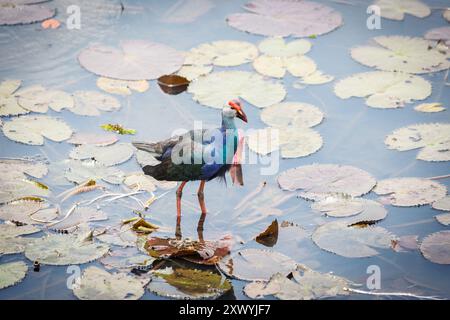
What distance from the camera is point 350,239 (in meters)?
5.76

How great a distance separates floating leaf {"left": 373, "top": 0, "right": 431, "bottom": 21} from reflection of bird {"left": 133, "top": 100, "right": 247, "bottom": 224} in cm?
294

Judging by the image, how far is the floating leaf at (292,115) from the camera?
272 inches

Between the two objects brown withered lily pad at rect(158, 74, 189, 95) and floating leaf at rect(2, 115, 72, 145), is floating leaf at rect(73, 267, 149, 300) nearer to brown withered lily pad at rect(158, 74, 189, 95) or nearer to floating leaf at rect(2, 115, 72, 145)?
floating leaf at rect(2, 115, 72, 145)

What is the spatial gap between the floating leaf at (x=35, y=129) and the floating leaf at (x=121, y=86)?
0.65m

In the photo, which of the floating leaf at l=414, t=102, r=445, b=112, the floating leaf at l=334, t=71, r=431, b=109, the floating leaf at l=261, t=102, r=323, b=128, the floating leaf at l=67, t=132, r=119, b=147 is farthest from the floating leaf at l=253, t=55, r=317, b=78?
the floating leaf at l=67, t=132, r=119, b=147

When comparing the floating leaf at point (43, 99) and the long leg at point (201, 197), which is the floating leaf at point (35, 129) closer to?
the floating leaf at point (43, 99)

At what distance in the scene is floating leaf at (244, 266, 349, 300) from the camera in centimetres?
527

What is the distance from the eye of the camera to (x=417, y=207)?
20.2 ft

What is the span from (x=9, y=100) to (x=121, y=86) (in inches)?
36.1

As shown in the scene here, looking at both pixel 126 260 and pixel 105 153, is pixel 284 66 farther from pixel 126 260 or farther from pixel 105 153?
pixel 126 260

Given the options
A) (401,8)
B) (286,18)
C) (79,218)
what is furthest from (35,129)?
(401,8)

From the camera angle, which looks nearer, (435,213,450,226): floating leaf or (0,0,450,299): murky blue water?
(0,0,450,299): murky blue water

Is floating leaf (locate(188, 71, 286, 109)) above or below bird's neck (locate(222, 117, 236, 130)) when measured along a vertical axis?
below

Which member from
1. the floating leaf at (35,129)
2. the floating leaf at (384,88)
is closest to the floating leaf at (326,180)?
the floating leaf at (384,88)
